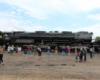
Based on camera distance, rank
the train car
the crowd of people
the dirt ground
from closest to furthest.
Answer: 1. the dirt ground
2. the crowd of people
3. the train car

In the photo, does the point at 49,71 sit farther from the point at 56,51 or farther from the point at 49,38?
the point at 49,38

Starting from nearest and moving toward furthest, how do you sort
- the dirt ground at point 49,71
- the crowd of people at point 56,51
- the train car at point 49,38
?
1. the dirt ground at point 49,71
2. the crowd of people at point 56,51
3. the train car at point 49,38

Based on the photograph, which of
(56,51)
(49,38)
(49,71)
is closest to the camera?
(49,71)

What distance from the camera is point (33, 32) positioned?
36281 millimetres

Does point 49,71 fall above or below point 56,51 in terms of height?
below

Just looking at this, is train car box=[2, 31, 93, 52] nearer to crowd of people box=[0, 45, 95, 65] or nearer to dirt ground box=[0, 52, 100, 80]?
crowd of people box=[0, 45, 95, 65]

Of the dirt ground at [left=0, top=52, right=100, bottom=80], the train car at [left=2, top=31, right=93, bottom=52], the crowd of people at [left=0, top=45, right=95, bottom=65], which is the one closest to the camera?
the dirt ground at [left=0, top=52, right=100, bottom=80]

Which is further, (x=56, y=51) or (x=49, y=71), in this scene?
(x=56, y=51)

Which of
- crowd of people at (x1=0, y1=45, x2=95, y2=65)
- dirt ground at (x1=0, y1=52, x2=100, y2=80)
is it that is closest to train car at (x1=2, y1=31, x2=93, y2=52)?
crowd of people at (x1=0, y1=45, x2=95, y2=65)

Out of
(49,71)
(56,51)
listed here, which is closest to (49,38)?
(56,51)

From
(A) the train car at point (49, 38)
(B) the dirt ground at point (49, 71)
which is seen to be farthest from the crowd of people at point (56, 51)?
(A) the train car at point (49, 38)

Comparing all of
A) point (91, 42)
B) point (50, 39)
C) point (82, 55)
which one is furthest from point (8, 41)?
point (82, 55)

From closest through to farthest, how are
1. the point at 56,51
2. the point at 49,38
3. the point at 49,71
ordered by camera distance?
1. the point at 49,71
2. the point at 56,51
3. the point at 49,38

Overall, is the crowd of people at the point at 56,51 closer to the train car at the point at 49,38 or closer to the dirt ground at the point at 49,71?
the dirt ground at the point at 49,71
